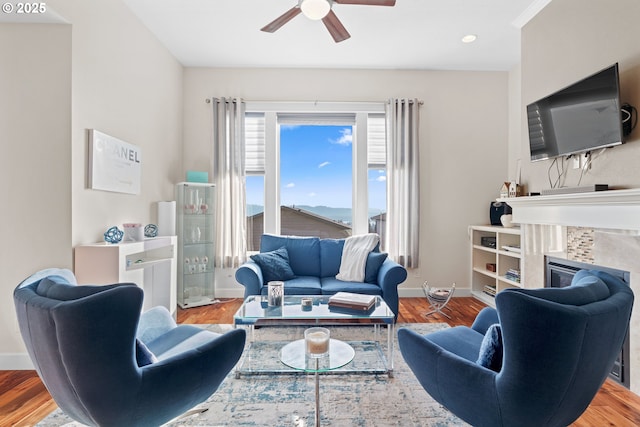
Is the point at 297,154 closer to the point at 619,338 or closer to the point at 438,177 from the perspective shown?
the point at 438,177

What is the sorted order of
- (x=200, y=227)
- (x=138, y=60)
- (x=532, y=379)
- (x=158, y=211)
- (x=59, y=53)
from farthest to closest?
(x=200, y=227) → (x=158, y=211) → (x=138, y=60) → (x=59, y=53) → (x=532, y=379)

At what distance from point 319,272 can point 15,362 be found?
8.38ft

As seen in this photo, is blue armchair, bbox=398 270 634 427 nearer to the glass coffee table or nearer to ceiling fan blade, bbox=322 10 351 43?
the glass coffee table

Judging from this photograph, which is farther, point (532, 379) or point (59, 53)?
point (59, 53)

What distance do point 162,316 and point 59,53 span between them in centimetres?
198

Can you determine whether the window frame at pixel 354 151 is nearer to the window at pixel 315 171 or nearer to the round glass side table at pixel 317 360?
the window at pixel 315 171

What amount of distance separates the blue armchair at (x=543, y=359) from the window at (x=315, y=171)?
3001 mm

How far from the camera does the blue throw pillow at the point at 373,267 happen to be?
131 inches

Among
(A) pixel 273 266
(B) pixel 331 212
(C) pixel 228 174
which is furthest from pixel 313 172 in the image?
(A) pixel 273 266

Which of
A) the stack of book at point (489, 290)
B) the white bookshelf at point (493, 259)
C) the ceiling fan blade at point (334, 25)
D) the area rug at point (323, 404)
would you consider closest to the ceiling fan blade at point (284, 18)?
the ceiling fan blade at point (334, 25)

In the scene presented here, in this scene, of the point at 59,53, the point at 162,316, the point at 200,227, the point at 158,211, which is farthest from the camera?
the point at 200,227

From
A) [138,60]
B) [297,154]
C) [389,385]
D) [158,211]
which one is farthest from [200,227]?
[389,385]

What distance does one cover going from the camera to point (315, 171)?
14.3 ft

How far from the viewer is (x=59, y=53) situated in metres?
2.28
